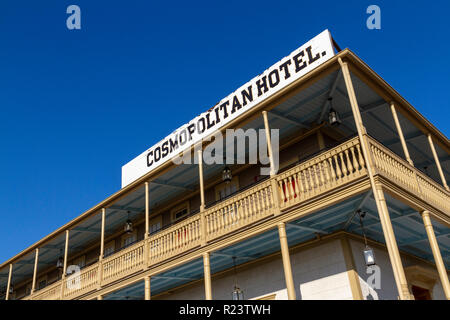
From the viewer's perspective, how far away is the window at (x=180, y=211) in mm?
18578

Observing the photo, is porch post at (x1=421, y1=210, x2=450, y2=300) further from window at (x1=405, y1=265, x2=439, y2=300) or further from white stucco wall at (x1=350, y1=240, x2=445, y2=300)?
window at (x1=405, y1=265, x2=439, y2=300)

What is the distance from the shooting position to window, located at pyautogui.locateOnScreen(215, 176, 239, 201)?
16688 mm

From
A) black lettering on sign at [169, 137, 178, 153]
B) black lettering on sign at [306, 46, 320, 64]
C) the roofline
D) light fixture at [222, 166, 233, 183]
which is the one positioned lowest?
light fixture at [222, 166, 233, 183]

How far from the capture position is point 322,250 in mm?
12703

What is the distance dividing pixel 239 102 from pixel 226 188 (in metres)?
4.44

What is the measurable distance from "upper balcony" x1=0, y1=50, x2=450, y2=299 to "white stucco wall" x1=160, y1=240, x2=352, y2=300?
223 centimetres

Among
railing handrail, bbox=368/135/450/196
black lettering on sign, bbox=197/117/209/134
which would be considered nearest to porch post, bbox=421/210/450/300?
railing handrail, bbox=368/135/450/196

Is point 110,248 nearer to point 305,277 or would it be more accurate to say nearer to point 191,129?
point 191,129

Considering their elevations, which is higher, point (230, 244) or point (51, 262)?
point (51, 262)

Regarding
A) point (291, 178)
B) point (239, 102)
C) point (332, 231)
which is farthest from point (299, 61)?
point (332, 231)

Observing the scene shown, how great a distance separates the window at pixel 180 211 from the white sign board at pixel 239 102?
7.77 feet
